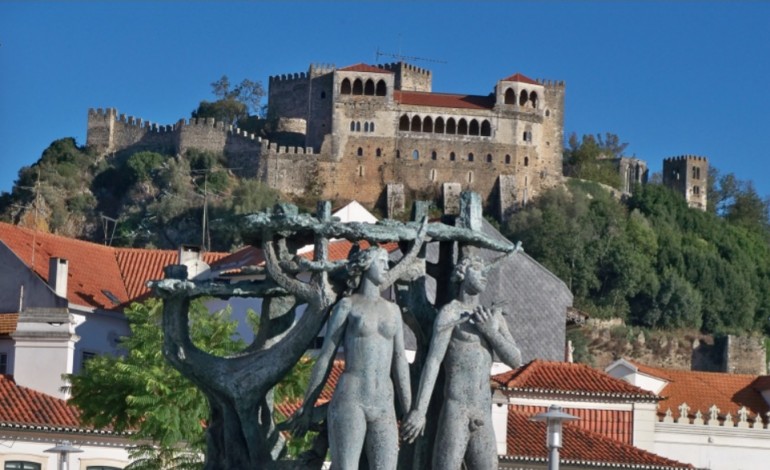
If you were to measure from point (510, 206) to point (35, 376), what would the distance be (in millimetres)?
100614

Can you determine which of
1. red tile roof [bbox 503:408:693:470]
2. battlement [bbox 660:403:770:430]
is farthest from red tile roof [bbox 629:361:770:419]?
red tile roof [bbox 503:408:693:470]

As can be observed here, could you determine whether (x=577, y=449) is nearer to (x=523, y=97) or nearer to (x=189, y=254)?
(x=189, y=254)

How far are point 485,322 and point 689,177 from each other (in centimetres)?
15394

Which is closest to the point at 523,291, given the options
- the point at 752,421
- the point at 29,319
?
the point at 752,421

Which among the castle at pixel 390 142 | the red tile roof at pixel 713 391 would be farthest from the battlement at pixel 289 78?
the red tile roof at pixel 713 391

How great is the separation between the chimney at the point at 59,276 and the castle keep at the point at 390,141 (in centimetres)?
8718

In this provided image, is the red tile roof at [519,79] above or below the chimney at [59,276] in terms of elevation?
above

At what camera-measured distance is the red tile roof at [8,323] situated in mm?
53694

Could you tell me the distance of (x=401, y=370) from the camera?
69.5ft

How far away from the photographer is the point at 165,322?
73.5ft

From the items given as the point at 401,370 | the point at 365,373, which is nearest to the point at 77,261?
the point at 401,370

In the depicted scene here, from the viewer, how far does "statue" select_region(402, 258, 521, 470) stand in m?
21.4

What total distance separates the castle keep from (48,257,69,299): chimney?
87.2 metres

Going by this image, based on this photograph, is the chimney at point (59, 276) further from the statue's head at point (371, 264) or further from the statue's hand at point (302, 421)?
the statue's head at point (371, 264)
